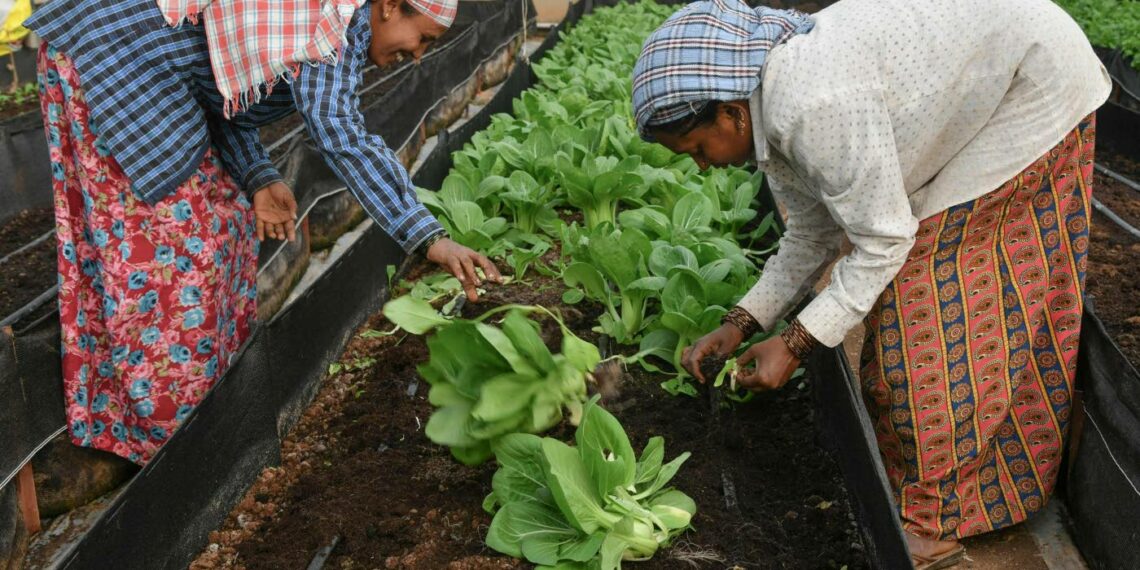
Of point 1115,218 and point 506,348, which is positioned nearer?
point 506,348

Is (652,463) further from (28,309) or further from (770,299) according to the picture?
(28,309)

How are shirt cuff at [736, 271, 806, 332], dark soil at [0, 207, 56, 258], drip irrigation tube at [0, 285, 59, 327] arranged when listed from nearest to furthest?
shirt cuff at [736, 271, 806, 332]
drip irrigation tube at [0, 285, 59, 327]
dark soil at [0, 207, 56, 258]

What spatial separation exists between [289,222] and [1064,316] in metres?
1.93

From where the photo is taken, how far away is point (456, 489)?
249 cm

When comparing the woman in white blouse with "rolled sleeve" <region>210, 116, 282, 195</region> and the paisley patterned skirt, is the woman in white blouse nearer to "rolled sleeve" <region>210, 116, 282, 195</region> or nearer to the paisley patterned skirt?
the paisley patterned skirt

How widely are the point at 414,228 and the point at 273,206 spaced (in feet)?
2.20

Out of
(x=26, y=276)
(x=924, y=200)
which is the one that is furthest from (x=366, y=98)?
(x=924, y=200)

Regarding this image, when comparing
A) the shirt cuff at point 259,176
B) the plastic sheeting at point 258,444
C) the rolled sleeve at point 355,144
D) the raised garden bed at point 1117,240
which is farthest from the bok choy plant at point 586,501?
the raised garden bed at point 1117,240

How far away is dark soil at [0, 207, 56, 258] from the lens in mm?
4539

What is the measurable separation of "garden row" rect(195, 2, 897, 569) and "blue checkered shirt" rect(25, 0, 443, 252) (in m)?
0.29

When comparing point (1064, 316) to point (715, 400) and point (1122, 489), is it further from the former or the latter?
point (715, 400)

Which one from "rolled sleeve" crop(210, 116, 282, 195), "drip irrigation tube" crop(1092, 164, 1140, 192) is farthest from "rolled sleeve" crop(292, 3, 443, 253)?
"drip irrigation tube" crop(1092, 164, 1140, 192)

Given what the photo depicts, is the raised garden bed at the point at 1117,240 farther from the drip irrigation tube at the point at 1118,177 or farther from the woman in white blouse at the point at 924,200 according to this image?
the woman in white blouse at the point at 924,200

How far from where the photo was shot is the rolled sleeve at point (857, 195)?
6.07 feet
